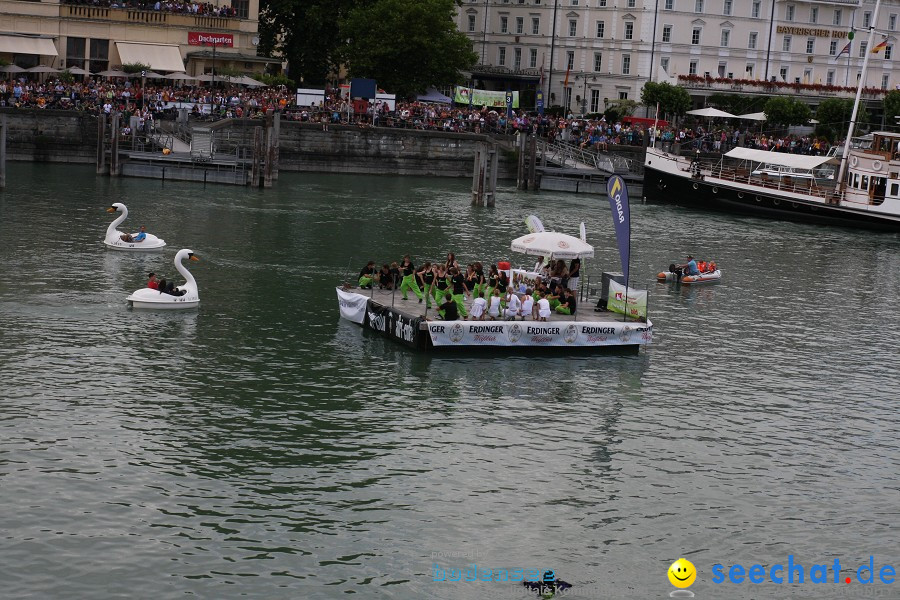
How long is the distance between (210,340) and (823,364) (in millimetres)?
17074

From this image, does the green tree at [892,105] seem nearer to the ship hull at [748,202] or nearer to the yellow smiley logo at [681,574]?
the ship hull at [748,202]

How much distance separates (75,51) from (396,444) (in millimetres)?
63761

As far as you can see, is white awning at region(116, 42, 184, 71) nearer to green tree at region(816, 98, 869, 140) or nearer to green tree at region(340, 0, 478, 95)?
green tree at region(340, 0, 478, 95)

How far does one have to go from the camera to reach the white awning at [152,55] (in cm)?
8288

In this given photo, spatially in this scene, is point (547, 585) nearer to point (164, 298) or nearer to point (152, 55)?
point (164, 298)

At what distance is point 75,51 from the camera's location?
83.3m

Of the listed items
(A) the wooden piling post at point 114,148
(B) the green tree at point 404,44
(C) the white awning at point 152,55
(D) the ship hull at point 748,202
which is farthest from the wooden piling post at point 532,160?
(A) the wooden piling post at point 114,148

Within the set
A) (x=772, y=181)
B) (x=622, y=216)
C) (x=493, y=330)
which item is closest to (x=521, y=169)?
(x=772, y=181)

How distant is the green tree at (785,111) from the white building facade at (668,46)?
25.2 ft

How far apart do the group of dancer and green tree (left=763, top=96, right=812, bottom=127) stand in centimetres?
6144

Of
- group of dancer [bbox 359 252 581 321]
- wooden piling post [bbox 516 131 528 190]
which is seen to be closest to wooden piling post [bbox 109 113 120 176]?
wooden piling post [bbox 516 131 528 190]

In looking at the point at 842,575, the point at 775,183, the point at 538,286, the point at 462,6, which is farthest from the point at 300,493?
the point at 462,6

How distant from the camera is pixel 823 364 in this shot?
119ft

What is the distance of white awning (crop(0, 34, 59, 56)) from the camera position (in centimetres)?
7983
